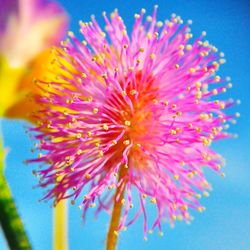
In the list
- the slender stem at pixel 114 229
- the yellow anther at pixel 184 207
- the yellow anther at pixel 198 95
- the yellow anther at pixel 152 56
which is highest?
the yellow anther at pixel 152 56

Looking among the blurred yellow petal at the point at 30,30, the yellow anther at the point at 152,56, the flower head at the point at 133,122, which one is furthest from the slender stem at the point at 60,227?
the blurred yellow petal at the point at 30,30

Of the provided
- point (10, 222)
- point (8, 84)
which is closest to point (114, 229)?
point (10, 222)

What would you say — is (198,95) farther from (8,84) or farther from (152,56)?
(8,84)

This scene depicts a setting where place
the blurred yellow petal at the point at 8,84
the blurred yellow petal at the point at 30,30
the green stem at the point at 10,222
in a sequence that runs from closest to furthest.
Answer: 1. the green stem at the point at 10,222
2. the blurred yellow petal at the point at 8,84
3. the blurred yellow petal at the point at 30,30

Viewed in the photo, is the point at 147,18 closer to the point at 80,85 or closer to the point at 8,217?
the point at 80,85

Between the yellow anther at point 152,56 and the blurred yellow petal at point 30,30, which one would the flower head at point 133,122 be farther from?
the blurred yellow petal at point 30,30

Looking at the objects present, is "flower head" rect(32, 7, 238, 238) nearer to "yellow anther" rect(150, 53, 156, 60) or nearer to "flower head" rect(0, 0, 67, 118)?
"yellow anther" rect(150, 53, 156, 60)

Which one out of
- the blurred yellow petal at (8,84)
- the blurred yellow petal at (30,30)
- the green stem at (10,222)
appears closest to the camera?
the green stem at (10,222)
